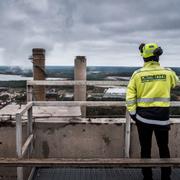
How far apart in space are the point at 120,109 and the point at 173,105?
36.1 inches

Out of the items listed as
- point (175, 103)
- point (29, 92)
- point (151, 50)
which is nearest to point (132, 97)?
point (151, 50)

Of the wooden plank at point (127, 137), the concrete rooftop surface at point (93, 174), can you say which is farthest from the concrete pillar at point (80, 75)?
the concrete rooftop surface at point (93, 174)

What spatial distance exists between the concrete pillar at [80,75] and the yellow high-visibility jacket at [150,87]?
5.52 feet

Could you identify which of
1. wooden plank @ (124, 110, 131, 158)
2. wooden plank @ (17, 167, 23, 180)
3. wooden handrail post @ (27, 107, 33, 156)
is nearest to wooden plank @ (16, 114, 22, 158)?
wooden plank @ (17, 167, 23, 180)

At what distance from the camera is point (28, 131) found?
4.10m

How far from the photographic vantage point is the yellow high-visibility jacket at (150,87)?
125 inches

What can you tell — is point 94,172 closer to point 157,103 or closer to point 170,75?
point 157,103

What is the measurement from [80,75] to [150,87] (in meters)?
2.00

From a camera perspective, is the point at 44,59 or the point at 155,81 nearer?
the point at 155,81

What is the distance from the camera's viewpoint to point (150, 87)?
320cm

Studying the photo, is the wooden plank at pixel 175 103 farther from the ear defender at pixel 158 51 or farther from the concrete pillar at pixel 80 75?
the concrete pillar at pixel 80 75

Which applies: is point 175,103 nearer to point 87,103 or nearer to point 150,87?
point 150,87

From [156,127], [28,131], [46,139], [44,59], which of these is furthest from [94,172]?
[44,59]

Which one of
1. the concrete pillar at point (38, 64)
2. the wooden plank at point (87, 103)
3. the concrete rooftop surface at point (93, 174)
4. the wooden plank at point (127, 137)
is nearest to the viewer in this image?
the concrete rooftop surface at point (93, 174)
